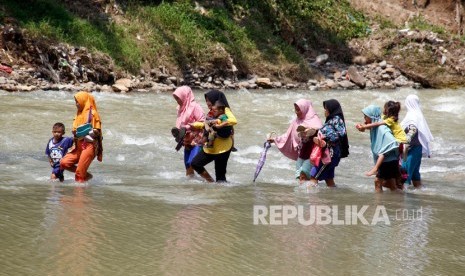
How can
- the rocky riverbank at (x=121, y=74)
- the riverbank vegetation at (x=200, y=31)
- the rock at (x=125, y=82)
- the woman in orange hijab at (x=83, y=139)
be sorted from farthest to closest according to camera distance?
the riverbank vegetation at (x=200, y=31) → the rock at (x=125, y=82) → the rocky riverbank at (x=121, y=74) → the woman in orange hijab at (x=83, y=139)

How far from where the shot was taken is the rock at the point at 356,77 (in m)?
24.4

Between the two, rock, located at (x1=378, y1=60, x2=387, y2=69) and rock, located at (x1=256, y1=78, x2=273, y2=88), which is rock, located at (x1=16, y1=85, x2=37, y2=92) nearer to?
rock, located at (x1=256, y1=78, x2=273, y2=88)

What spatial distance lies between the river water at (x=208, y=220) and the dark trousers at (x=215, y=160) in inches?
7.9

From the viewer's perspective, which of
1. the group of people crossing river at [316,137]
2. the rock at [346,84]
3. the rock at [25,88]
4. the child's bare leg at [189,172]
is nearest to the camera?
the group of people crossing river at [316,137]

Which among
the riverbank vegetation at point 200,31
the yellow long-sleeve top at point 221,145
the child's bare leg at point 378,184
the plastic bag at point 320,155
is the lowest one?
the child's bare leg at point 378,184

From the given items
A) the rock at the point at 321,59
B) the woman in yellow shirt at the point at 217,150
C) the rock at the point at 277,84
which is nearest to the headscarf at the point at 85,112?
the woman in yellow shirt at the point at 217,150

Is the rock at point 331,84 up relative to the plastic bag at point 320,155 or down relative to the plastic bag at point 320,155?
down

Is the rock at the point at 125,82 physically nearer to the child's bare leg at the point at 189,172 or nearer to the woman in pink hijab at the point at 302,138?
the child's bare leg at the point at 189,172

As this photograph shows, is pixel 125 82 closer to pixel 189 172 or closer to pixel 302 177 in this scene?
pixel 189 172

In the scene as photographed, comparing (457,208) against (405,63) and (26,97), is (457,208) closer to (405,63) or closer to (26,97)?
(26,97)

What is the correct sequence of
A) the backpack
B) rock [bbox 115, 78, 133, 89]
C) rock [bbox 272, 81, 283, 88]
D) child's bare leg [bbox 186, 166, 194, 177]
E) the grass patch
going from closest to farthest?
1. the backpack
2. child's bare leg [bbox 186, 166, 194, 177]
3. rock [bbox 115, 78, 133, 89]
4. rock [bbox 272, 81, 283, 88]
5. the grass patch

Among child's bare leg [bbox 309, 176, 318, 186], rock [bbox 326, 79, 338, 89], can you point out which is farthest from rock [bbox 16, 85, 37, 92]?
child's bare leg [bbox 309, 176, 318, 186]

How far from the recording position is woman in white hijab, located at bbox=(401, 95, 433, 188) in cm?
934

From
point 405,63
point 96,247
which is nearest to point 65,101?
point 96,247
